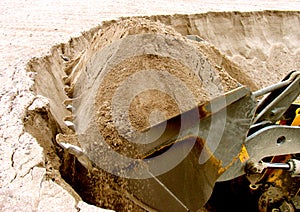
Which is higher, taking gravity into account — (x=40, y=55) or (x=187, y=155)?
(x=40, y=55)

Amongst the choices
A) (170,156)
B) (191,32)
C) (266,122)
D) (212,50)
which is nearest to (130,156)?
(170,156)

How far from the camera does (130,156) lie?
1.15 m

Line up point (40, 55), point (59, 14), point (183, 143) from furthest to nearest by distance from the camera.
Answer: point (59, 14) → point (40, 55) → point (183, 143)

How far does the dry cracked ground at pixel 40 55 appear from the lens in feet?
2.93

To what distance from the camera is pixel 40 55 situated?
1.59 meters

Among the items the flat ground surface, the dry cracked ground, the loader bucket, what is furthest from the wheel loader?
the flat ground surface

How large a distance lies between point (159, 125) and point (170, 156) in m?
0.11

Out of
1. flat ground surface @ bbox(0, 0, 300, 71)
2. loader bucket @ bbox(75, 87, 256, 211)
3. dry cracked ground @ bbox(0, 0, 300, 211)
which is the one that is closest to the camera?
dry cracked ground @ bbox(0, 0, 300, 211)

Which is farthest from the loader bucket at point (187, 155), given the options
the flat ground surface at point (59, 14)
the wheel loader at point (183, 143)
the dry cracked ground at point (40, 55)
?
the flat ground surface at point (59, 14)

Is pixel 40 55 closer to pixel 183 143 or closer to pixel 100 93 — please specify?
pixel 100 93

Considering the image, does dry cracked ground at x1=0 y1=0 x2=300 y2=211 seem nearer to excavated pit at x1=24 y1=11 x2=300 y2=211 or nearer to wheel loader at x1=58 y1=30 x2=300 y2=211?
excavated pit at x1=24 y1=11 x2=300 y2=211

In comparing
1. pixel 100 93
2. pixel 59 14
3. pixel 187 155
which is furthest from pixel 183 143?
pixel 59 14

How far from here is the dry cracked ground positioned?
89 centimetres

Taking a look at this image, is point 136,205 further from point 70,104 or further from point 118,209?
point 70,104
